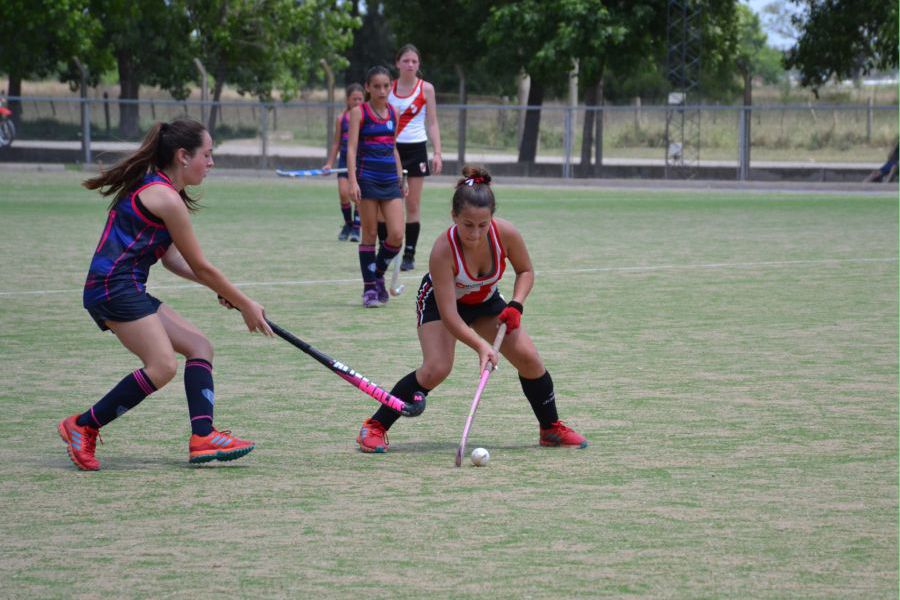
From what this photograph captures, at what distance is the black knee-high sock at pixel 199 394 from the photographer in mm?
6246

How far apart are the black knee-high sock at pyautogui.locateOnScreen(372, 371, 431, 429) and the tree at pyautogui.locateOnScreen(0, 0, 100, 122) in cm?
3466

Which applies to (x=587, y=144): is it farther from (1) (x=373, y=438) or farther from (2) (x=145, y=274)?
(2) (x=145, y=274)

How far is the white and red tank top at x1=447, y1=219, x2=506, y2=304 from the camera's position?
21.3ft

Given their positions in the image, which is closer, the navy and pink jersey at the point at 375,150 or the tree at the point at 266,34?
the navy and pink jersey at the point at 375,150

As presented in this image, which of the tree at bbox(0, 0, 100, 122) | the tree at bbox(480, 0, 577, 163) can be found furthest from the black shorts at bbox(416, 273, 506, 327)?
the tree at bbox(0, 0, 100, 122)

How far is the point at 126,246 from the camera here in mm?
6156

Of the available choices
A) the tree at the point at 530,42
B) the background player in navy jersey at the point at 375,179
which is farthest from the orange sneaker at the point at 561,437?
the tree at the point at 530,42

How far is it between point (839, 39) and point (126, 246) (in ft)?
106

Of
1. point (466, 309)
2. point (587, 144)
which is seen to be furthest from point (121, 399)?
point (587, 144)

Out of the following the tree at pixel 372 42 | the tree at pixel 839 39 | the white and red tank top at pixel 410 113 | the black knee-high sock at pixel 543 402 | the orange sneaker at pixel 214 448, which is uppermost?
the tree at pixel 372 42

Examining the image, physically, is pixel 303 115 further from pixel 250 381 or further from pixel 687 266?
pixel 250 381

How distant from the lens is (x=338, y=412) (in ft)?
24.8

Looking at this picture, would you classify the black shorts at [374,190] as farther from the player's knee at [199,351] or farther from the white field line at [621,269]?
the player's knee at [199,351]

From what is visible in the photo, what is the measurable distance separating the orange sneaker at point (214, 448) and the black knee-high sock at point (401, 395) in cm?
73
